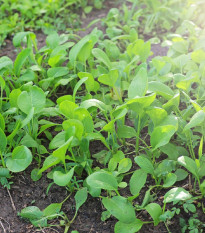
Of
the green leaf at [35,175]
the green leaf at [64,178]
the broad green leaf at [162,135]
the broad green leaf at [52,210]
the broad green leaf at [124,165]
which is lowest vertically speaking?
the broad green leaf at [52,210]

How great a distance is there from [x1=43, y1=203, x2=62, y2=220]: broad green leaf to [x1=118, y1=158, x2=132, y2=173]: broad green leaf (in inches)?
12.6

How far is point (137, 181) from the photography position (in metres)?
1.51

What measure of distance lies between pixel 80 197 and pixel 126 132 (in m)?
0.40

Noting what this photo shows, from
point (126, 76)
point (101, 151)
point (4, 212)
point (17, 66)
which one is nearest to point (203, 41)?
point (126, 76)

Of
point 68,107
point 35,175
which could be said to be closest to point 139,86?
point 68,107

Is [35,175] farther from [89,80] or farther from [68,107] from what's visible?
[89,80]

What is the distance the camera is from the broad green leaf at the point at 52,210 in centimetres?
146

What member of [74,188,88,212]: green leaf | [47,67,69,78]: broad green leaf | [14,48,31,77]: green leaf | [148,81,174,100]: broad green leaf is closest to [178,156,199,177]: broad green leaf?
[148,81,174,100]: broad green leaf

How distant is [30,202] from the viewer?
1.55m

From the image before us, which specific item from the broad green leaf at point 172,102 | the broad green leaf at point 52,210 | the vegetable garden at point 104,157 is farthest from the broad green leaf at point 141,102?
the broad green leaf at point 52,210

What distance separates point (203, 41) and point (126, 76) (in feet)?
1.94

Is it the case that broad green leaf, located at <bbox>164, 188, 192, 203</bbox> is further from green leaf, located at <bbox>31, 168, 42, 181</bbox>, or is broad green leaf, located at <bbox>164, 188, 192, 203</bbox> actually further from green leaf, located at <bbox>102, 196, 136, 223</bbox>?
green leaf, located at <bbox>31, 168, 42, 181</bbox>

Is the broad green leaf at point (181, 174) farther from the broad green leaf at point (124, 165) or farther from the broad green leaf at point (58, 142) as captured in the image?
the broad green leaf at point (58, 142)

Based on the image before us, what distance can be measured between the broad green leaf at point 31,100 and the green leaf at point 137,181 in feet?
1.81
